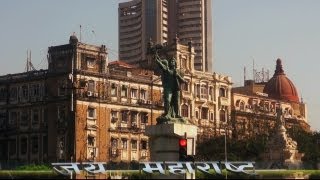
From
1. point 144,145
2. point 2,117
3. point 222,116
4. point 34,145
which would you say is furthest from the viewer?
point 222,116

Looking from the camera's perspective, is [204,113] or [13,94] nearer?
[13,94]

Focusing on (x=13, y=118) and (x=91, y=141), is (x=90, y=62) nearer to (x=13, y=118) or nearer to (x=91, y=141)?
(x=91, y=141)

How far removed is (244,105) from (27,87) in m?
38.2

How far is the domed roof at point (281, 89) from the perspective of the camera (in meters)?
131

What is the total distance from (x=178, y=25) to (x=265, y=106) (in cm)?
5753

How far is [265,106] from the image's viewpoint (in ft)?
394

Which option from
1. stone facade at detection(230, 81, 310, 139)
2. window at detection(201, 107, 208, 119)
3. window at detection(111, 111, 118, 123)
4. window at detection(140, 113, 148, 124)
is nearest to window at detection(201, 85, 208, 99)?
window at detection(201, 107, 208, 119)

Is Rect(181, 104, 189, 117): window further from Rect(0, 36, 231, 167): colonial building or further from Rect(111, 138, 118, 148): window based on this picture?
Rect(111, 138, 118, 148): window

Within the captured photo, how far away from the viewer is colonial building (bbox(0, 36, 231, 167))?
8875 centimetres

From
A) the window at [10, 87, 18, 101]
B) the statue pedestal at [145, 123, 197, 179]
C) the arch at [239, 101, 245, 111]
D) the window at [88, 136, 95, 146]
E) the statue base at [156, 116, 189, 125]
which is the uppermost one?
the window at [10, 87, 18, 101]

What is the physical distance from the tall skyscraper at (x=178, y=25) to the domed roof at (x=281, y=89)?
36.7 metres

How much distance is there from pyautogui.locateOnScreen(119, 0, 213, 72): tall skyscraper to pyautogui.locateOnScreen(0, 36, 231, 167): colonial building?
68.1 meters

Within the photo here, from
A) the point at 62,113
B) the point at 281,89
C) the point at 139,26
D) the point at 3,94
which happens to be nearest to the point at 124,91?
the point at 62,113

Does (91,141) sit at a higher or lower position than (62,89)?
lower
